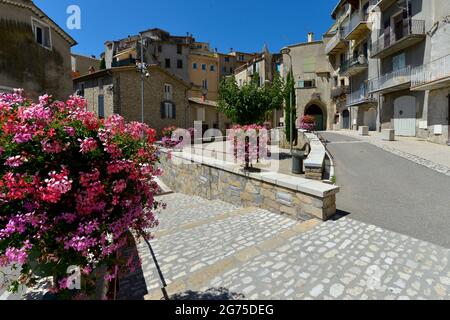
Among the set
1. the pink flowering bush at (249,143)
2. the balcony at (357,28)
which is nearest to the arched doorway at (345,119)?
the balcony at (357,28)

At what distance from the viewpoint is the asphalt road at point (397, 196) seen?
4289 mm

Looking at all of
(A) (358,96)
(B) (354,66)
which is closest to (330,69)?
(B) (354,66)

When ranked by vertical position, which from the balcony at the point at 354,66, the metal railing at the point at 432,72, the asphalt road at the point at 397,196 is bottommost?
the asphalt road at the point at 397,196

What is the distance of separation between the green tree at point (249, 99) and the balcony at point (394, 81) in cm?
1207

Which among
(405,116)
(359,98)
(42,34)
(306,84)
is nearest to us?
(42,34)

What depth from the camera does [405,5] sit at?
18.1 metres

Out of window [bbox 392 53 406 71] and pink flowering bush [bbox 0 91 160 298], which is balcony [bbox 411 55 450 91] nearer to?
window [bbox 392 53 406 71]

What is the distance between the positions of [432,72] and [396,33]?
6.84m

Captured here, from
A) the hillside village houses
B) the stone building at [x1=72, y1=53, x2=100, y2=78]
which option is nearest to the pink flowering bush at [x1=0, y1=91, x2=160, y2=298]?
the hillside village houses

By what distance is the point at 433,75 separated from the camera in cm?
1458

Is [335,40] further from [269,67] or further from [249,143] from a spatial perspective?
[249,143]

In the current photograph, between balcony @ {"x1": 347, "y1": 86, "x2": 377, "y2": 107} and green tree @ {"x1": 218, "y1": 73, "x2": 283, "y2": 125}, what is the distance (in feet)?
50.8

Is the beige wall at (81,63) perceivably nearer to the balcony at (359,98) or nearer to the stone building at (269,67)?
the stone building at (269,67)

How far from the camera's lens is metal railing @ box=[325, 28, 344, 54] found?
28.0 metres
